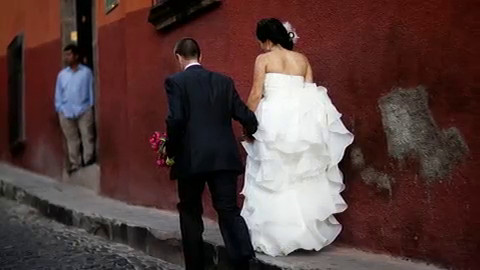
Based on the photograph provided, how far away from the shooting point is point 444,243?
476 cm

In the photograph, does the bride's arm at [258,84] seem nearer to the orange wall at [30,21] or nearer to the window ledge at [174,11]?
the window ledge at [174,11]

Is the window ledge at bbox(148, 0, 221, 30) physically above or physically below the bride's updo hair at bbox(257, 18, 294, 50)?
above

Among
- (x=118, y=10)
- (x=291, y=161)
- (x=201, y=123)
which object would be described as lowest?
(x=291, y=161)

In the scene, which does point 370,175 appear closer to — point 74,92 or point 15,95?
point 74,92

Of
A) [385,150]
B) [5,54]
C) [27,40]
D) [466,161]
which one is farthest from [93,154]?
[466,161]

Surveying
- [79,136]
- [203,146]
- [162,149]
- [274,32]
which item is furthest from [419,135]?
[79,136]

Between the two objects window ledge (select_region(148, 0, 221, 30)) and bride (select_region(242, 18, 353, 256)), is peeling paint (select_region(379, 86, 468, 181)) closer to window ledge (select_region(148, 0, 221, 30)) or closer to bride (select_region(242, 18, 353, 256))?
bride (select_region(242, 18, 353, 256))

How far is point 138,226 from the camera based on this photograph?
7.11 metres

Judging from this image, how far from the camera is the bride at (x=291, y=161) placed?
5.23 metres

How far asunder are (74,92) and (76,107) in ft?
0.66

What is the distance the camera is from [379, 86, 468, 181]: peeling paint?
15.5 ft

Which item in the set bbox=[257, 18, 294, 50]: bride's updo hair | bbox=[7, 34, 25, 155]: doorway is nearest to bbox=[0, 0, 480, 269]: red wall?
bbox=[257, 18, 294, 50]: bride's updo hair

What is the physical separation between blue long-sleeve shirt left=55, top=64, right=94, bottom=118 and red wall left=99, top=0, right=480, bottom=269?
3465 mm

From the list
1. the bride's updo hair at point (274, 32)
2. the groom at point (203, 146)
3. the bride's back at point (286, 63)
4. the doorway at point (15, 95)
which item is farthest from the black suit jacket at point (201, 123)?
the doorway at point (15, 95)
